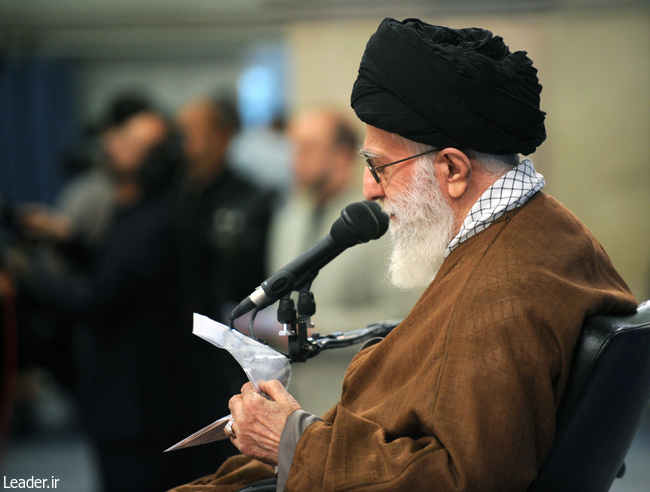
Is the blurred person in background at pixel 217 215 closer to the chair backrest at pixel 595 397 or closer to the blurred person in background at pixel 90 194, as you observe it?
the blurred person in background at pixel 90 194

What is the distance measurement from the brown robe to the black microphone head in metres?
0.18

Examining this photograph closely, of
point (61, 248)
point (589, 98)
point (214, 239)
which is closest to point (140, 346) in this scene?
point (214, 239)

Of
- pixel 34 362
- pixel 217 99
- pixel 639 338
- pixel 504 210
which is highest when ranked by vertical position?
pixel 217 99

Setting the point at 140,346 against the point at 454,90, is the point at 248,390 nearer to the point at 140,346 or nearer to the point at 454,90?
the point at 454,90

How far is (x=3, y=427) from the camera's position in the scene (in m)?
3.80

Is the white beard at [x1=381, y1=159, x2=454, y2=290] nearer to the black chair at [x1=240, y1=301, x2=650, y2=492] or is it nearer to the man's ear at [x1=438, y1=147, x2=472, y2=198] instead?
the man's ear at [x1=438, y1=147, x2=472, y2=198]

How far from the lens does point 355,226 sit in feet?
4.50

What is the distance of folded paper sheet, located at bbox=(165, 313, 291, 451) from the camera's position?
1.32 m

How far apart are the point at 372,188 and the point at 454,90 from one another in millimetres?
292

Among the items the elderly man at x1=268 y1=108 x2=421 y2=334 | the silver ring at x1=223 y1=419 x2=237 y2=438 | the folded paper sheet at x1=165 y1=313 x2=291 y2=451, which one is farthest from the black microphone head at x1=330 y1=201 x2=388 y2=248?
the elderly man at x1=268 y1=108 x2=421 y2=334

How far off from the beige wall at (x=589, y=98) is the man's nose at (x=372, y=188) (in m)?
2.17

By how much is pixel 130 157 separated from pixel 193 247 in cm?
59

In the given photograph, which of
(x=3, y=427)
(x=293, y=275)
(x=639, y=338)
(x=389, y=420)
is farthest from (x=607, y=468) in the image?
(x=3, y=427)

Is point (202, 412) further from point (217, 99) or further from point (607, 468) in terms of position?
point (607, 468)
